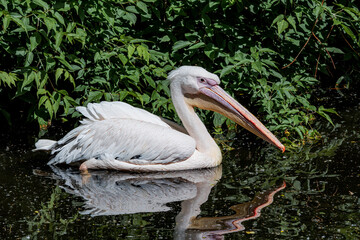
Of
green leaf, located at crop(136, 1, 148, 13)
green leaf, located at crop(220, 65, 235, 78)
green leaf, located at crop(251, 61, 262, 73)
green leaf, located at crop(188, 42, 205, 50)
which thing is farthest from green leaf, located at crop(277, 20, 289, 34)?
green leaf, located at crop(136, 1, 148, 13)

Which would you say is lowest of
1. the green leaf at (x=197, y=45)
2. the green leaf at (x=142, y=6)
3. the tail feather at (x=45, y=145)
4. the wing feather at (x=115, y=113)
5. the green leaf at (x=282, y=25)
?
the tail feather at (x=45, y=145)

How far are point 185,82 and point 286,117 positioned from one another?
104cm

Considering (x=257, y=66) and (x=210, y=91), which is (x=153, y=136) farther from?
(x=257, y=66)

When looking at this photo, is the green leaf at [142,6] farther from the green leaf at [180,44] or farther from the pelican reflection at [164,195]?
the pelican reflection at [164,195]

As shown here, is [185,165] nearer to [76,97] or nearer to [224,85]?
[224,85]

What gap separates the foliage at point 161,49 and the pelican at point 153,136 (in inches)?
12.8

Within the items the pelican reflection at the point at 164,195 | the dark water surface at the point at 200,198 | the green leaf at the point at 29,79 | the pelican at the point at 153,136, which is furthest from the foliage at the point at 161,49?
the pelican reflection at the point at 164,195

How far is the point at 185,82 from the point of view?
490cm

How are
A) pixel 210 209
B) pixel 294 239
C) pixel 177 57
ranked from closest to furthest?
pixel 294 239 < pixel 210 209 < pixel 177 57

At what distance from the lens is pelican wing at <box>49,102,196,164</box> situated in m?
4.66

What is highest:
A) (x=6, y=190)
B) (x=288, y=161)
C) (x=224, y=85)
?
(x=224, y=85)

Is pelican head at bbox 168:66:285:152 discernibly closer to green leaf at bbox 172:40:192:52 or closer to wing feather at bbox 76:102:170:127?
wing feather at bbox 76:102:170:127

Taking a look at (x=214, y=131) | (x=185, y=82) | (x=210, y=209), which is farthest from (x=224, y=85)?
(x=210, y=209)

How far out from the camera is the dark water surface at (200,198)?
3541mm
